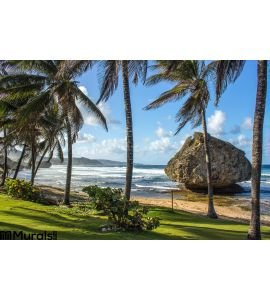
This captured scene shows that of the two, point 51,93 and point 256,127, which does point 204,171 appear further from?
point 256,127

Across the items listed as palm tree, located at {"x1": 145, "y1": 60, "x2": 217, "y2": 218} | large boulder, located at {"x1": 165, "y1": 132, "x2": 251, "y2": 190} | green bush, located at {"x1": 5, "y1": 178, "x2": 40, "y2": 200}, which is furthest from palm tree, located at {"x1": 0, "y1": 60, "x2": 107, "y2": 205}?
large boulder, located at {"x1": 165, "y1": 132, "x2": 251, "y2": 190}

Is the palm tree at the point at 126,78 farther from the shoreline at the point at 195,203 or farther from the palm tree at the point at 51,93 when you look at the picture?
the shoreline at the point at 195,203

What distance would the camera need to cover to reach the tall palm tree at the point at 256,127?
514 cm

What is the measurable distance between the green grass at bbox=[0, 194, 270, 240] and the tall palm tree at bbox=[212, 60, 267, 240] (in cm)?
28

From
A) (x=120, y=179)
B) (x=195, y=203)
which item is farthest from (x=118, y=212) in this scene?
(x=195, y=203)

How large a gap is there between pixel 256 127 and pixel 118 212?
2151 millimetres

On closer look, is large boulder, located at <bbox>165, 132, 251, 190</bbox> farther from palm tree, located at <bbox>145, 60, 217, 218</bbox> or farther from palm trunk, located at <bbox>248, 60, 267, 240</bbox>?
palm trunk, located at <bbox>248, 60, 267, 240</bbox>

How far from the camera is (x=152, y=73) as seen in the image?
5781 mm

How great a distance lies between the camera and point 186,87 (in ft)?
21.3

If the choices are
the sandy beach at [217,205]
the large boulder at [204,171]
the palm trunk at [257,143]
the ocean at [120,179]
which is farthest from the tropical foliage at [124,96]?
the large boulder at [204,171]

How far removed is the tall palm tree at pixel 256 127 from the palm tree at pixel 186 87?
747 mm
